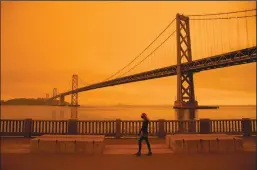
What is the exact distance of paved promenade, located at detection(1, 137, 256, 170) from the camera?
822cm

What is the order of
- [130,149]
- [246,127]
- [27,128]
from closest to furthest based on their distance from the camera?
1. [130,149]
2. [27,128]
3. [246,127]

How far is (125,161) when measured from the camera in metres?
9.13

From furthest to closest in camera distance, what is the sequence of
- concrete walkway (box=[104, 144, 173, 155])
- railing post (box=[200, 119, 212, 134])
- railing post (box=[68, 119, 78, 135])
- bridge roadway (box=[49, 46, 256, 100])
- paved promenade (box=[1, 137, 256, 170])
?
bridge roadway (box=[49, 46, 256, 100])
railing post (box=[200, 119, 212, 134])
railing post (box=[68, 119, 78, 135])
concrete walkway (box=[104, 144, 173, 155])
paved promenade (box=[1, 137, 256, 170])

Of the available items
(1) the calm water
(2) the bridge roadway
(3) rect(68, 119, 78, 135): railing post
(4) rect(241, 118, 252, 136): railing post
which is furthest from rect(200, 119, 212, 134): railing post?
(2) the bridge roadway

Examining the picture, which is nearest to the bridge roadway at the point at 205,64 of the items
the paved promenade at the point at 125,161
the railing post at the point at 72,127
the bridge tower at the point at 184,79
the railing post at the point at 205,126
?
the bridge tower at the point at 184,79

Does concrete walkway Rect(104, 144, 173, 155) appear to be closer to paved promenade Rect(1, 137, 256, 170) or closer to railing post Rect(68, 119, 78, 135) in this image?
paved promenade Rect(1, 137, 256, 170)

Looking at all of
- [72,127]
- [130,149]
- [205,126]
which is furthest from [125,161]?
[205,126]

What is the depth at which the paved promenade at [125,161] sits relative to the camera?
8.22 meters

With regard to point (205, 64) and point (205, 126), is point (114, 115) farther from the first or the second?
point (205, 126)

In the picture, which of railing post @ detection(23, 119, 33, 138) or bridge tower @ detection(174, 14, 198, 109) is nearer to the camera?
railing post @ detection(23, 119, 33, 138)

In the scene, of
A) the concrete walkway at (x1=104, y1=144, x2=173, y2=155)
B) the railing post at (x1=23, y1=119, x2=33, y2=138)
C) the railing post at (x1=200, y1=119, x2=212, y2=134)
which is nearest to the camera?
the concrete walkway at (x1=104, y1=144, x2=173, y2=155)

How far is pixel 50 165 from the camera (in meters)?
8.36

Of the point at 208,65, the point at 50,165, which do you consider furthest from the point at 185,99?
the point at 50,165

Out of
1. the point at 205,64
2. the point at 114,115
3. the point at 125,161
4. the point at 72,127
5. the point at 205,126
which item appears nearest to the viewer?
the point at 125,161
